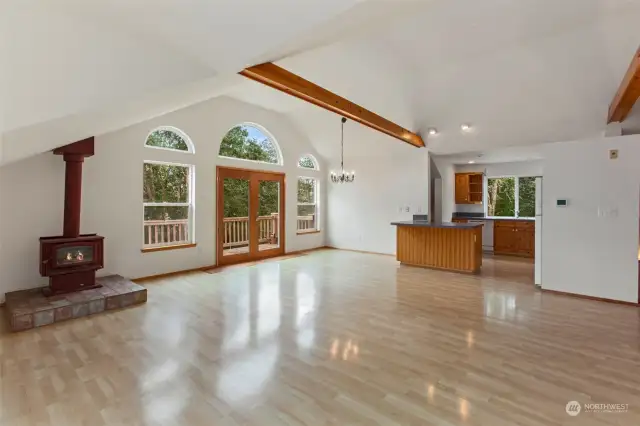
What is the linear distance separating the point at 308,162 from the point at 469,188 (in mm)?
4712

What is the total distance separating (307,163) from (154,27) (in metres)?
7.08

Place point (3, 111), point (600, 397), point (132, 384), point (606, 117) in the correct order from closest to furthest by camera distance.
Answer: point (3, 111)
point (600, 397)
point (132, 384)
point (606, 117)

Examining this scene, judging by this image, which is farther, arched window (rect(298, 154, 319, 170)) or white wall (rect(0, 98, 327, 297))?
arched window (rect(298, 154, 319, 170))

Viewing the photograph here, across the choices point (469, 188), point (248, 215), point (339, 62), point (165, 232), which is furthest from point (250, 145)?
point (469, 188)

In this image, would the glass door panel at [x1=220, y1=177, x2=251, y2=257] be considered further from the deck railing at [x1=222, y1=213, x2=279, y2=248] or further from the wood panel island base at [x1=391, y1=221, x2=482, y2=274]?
the wood panel island base at [x1=391, y1=221, x2=482, y2=274]

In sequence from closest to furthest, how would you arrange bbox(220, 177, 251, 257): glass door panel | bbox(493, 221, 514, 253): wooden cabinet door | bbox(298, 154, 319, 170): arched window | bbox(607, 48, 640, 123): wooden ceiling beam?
bbox(607, 48, 640, 123): wooden ceiling beam
bbox(220, 177, 251, 257): glass door panel
bbox(493, 221, 514, 253): wooden cabinet door
bbox(298, 154, 319, 170): arched window

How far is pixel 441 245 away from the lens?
6.64m

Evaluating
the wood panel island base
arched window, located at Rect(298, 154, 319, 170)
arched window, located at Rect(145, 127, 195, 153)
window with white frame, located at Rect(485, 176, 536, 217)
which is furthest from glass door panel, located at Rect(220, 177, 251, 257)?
window with white frame, located at Rect(485, 176, 536, 217)

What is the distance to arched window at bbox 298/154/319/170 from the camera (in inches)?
354

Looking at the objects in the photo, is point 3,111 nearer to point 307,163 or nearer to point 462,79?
point 462,79

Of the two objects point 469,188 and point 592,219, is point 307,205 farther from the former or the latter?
point 592,219

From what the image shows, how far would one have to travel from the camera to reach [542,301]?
15.0 feet

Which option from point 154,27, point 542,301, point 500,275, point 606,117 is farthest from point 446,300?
point 154,27
